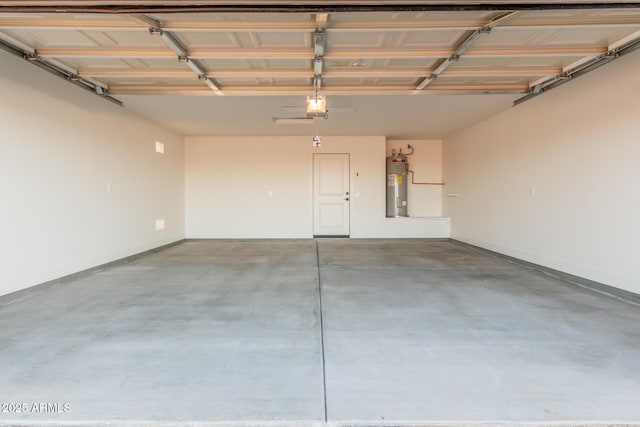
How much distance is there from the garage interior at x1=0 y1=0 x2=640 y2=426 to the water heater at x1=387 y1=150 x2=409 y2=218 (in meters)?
1.22

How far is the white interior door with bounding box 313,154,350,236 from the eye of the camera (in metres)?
7.45

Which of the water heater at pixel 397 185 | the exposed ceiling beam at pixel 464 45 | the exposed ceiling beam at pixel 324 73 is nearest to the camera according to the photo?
the exposed ceiling beam at pixel 464 45

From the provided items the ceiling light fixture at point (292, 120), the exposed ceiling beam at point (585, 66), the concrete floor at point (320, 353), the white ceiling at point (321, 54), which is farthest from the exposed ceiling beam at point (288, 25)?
the ceiling light fixture at point (292, 120)

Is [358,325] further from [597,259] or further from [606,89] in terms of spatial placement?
[606,89]

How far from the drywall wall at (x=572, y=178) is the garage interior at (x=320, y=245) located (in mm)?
28

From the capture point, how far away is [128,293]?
337 centimetres

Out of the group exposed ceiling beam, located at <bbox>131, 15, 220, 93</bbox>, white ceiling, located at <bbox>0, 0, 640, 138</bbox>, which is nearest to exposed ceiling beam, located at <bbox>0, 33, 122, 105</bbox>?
white ceiling, located at <bbox>0, 0, 640, 138</bbox>

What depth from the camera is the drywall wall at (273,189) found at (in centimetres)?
738

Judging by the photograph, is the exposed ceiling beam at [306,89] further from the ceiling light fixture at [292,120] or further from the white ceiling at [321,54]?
the ceiling light fixture at [292,120]

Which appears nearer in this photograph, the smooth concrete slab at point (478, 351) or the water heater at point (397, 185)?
the smooth concrete slab at point (478, 351)

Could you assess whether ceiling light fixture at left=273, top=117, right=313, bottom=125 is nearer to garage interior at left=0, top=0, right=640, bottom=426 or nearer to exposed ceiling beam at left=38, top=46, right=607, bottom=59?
garage interior at left=0, top=0, right=640, bottom=426

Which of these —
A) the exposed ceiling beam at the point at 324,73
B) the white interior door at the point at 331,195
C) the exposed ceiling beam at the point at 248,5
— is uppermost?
the exposed ceiling beam at the point at 324,73

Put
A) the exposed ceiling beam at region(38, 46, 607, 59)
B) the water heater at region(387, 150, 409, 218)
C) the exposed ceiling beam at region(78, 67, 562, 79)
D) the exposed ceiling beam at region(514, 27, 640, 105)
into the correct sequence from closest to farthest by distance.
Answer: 1. the exposed ceiling beam at region(514, 27, 640, 105)
2. the exposed ceiling beam at region(38, 46, 607, 59)
3. the exposed ceiling beam at region(78, 67, 562, 79)
4. the water heater at region(387, 150, 409, 218)

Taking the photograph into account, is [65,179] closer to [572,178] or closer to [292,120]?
[292,120]
